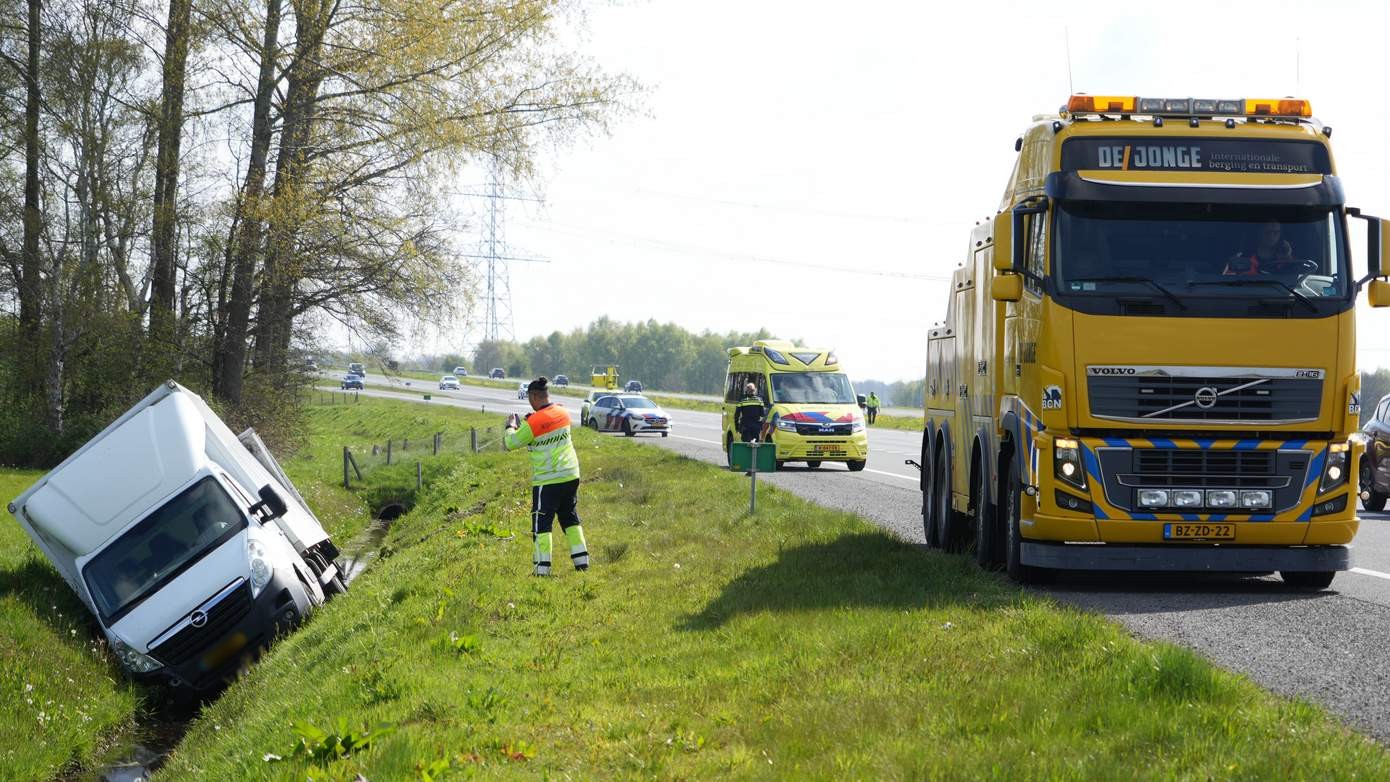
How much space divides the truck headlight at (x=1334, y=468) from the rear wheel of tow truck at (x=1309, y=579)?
2.88ft

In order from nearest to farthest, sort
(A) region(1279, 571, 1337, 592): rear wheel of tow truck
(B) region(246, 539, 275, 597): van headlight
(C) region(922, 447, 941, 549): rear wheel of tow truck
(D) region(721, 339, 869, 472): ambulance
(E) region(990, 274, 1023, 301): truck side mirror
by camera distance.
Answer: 1. (E) region(990, 274, 1023, 301): truck side mirror
2. (A) region(1279, 571, 1337, 592): rear wheel of tow truck
3. (B) region(246, 539, 275, 597): van headlight
4. (C) region(922, 447, 941, 549): rear wheel of tow truck
5. (D) region(721, 339, 869, 472): ambulance

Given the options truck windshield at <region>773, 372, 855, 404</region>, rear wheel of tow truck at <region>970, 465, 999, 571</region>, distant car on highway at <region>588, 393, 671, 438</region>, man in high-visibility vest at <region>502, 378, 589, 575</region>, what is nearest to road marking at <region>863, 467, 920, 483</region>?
truck windshield at <region>773, 372, 855, 404</region>

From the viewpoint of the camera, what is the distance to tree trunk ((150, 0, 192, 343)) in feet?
84.3

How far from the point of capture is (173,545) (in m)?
14.4

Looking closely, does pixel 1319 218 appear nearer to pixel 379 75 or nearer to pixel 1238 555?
pixel 1238 555

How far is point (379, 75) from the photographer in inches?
1006

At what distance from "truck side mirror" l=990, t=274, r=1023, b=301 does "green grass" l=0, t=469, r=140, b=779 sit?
8.81 metres

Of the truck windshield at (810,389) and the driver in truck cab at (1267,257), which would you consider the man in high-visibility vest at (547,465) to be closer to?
the driver in truck cab at (1267,257)

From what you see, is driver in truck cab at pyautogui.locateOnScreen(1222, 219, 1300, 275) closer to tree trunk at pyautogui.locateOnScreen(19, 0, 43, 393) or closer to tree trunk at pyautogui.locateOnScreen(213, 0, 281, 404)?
tree trunk at pyautogui.locateOnScreen(213, 0, 281, 404)

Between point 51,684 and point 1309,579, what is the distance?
11460mm

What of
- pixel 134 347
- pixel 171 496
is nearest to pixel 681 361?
pixel 134 347

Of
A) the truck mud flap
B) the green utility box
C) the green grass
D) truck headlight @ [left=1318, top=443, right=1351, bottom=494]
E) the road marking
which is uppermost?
truck headlight @ [left=1318, top=443, right=1351, bottom=494]

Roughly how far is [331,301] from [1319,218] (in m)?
21.1

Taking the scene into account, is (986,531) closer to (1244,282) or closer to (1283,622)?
(1283,622)
